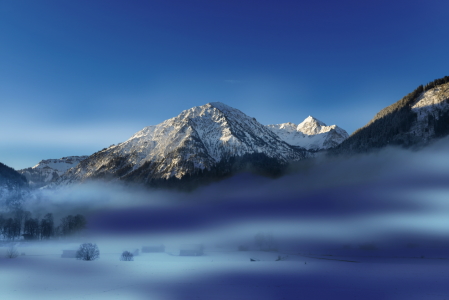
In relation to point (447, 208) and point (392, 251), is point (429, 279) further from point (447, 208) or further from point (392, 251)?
point (447, 208)

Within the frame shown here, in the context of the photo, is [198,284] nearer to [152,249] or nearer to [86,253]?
[86,253]

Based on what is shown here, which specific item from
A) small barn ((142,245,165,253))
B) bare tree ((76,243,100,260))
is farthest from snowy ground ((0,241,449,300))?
small barn ((142,245,165,253))

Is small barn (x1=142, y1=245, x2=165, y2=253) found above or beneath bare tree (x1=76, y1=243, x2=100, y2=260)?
beneath

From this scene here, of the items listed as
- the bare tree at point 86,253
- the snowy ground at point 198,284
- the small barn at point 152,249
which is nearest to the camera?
the snowy ground at point 198,284

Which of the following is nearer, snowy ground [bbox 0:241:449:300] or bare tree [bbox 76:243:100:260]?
snowy ground [bbox 0:241:449:300]

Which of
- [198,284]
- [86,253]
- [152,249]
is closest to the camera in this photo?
[198,284]

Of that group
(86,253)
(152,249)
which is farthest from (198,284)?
(152,249)

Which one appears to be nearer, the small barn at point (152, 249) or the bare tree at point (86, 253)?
the bare tree at point (86, 253)

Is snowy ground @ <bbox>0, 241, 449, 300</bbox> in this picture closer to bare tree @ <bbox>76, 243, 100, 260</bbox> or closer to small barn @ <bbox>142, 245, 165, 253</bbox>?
bare tree @ <bbox>76, 243, 100, 260</bbox>

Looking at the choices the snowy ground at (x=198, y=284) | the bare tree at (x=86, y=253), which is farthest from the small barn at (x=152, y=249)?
the snowy ground at (x=198, y=284)

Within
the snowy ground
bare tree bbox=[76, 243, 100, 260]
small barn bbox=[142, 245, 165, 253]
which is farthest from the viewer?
small barn bbox=[142, 245, 165, 253]

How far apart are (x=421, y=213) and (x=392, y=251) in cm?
4349

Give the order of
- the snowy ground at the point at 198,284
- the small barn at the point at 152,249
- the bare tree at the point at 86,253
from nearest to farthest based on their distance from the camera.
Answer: the snowy ground at the point at 198,284
the bare tree at the point at 86,253
the small barn at the point at 152,249

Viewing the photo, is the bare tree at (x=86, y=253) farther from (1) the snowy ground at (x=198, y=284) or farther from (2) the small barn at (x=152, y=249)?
(2) the small barn at (x=152, y=249)
